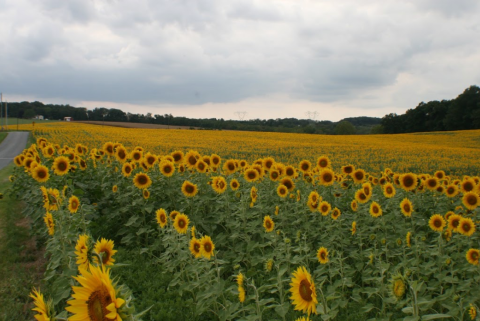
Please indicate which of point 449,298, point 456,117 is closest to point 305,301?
point 449,298

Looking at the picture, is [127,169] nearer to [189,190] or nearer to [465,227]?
[189,190]

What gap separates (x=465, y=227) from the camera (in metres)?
4.48

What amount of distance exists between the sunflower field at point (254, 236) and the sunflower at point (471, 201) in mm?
28

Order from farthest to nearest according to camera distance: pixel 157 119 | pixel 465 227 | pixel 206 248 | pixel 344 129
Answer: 1. pixel 344 129
2. pixel 157 119
3. pixel 465 227
4. pixel 206 248

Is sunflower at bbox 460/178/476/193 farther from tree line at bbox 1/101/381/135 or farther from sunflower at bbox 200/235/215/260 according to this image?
tree line at bbox 1/101/381/135

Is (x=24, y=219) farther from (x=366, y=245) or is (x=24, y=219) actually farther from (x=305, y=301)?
(x=305, y=301)

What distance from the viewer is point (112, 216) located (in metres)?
6.08

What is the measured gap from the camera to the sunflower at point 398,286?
204 cm

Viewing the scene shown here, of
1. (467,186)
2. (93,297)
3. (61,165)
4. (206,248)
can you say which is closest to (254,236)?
(206,248)

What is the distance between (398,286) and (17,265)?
5.44 meters

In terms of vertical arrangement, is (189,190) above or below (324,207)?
above

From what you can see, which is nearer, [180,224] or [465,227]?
[180,224]

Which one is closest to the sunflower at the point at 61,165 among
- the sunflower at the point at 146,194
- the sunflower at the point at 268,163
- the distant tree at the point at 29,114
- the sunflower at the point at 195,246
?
the sunflower at the point at 146,194

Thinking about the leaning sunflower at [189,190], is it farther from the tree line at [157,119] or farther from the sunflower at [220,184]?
the tree line at [157,119]
